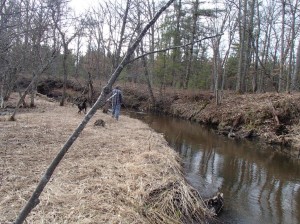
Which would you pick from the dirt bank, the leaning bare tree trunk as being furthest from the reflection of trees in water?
the leaning bare tree trunk

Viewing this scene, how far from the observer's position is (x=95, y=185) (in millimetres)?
5207

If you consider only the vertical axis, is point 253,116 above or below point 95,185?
above

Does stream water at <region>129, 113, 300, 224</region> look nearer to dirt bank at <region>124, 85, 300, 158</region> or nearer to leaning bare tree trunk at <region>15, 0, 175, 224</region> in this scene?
dirt bank at <region>124, 85, 300, 158</region>

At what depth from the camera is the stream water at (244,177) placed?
22.2ft

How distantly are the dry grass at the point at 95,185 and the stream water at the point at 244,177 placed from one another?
1350 mm

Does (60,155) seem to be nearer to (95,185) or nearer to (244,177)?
(95,185)

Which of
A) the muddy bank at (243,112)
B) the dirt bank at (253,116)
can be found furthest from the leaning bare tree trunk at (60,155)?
the muddy bank at (243,112)

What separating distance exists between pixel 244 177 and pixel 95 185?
5.75 meters

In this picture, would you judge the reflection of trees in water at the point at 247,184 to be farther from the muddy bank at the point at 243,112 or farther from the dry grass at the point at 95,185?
the muddy bank at the point at 243,112

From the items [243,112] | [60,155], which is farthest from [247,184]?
[243,112]

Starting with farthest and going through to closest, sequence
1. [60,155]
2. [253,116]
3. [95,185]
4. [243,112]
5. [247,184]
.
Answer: [243,112]
[253,116]
[247,184]
[95,185]
[60,155]

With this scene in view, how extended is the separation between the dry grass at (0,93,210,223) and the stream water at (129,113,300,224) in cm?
135

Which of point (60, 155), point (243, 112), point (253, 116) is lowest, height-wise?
point (253, 116)

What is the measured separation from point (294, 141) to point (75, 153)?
11.5 meters
